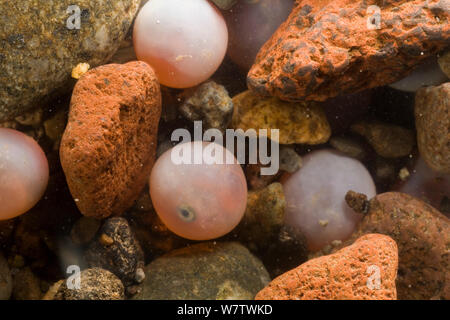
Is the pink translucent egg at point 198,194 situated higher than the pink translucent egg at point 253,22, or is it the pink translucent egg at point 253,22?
the pink translucent egg at point 253,22

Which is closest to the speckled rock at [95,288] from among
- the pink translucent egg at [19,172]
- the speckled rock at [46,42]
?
the pink translucent egg at [19,172]

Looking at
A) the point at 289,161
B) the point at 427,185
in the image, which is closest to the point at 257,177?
the point at 289,161

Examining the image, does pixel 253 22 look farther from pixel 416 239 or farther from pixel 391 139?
pixel 416 239

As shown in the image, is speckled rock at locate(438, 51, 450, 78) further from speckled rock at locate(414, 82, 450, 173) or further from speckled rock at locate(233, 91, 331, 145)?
speckled rock at locate(233, 91, 331, 145)

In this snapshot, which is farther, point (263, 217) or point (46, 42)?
point (263, 217)

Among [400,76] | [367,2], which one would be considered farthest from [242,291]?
[367,2]

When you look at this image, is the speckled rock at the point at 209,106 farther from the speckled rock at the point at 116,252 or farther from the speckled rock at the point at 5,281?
the speckled rock at the point at 5,281

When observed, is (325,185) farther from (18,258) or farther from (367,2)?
(18,258)
